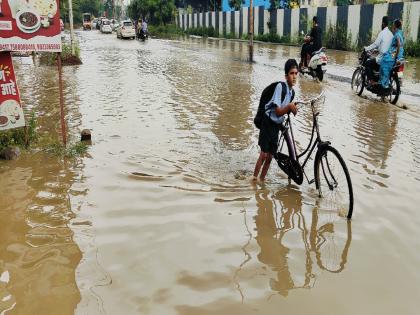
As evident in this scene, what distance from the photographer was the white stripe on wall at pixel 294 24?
1294 inches

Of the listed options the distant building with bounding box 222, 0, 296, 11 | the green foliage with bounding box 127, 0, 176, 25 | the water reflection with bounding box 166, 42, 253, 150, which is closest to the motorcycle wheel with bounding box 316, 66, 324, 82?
the water reflection with bounding box 166, 42, 253, 150

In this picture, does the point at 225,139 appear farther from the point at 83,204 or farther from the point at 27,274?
the point at 27,274

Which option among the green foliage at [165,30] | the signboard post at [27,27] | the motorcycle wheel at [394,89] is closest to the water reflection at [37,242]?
the signboard post at [27,27]

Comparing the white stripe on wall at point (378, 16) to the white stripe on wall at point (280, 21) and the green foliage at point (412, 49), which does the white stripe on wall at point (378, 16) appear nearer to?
the green foliage at point (412, 49)

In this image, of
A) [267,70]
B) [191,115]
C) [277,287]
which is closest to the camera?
[277,287]

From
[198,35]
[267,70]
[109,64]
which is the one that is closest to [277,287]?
[267,70]

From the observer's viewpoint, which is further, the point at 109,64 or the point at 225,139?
the point at 109,64

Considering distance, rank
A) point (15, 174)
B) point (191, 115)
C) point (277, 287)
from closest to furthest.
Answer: point (277, 287)
point (15, 174)
point (191, 115)

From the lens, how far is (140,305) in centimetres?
329

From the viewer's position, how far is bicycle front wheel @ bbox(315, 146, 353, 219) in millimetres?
4809

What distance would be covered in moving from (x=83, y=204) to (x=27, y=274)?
1.43 m

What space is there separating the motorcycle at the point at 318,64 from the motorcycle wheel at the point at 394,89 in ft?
11.4

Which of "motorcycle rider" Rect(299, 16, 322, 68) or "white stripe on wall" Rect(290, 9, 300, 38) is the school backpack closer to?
"motorcycle rider" Rect(299, 16, 322, 68)

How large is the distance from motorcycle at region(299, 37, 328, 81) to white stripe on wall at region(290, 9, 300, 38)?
1952cm
